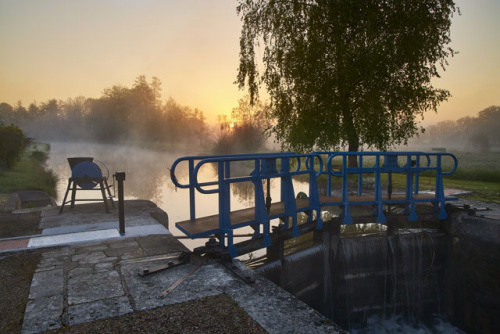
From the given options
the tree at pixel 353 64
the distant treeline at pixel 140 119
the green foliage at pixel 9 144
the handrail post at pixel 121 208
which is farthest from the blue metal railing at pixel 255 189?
the distant treeline at pixel 140 119

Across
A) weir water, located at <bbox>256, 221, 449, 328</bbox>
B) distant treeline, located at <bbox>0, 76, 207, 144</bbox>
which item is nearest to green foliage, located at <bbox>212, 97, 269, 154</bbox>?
weir water, located at <bbox>256, 221, 449, 328</bbox>

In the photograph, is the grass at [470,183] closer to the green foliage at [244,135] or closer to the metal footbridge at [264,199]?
the metal footbridge at [264,199]

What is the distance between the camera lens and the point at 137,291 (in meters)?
3.92

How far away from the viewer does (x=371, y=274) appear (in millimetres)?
8227

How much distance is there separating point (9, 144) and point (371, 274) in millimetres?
17841

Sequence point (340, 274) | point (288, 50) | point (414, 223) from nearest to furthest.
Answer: point (340, 274) → point (414, 223) → point (288, 50)

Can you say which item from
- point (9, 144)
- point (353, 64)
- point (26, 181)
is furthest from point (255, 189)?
point (9, 144)

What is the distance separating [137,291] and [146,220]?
3733 millimetres

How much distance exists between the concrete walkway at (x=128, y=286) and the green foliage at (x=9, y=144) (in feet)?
43.6

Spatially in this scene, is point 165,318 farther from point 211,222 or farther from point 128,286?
point 211,222

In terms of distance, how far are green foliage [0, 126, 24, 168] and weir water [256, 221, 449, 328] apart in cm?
1593

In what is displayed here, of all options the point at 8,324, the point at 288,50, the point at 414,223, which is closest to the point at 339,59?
the point at 288,50

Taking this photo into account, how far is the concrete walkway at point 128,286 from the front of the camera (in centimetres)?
336

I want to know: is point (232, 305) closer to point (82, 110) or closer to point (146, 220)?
point (146, 220)
